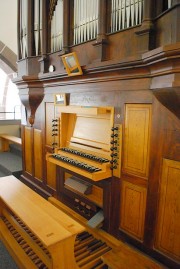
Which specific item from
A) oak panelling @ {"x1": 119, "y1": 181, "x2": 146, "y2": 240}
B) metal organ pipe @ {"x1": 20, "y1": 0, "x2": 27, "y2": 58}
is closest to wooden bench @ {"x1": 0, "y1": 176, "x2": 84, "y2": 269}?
oak panelling @ {"x1": 119, "y1": 181, "x2": 146, "y2": 240}

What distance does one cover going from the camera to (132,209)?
7.77 ft

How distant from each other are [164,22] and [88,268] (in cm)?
245

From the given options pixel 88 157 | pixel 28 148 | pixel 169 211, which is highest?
pixel 88 157

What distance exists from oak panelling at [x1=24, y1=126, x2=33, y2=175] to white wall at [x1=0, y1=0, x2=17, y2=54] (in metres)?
3.33

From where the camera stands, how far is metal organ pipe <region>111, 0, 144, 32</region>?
2.08 m

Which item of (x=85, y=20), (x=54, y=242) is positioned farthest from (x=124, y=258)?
(x=85, y=20)

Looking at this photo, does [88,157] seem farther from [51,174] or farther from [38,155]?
[38,155]

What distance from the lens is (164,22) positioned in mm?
1897

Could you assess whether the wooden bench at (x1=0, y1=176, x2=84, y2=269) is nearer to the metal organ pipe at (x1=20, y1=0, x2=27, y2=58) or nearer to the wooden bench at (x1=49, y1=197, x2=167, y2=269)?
the wooden bench at (x1=49, y1=197, x2=167, y2=269)

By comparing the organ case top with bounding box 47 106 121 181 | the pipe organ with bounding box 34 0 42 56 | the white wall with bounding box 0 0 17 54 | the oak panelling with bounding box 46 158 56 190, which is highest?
the white wall with bounding box 0 0 17 54

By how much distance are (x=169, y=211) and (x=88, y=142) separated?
134 centimetres

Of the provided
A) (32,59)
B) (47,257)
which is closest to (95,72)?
(32,59)

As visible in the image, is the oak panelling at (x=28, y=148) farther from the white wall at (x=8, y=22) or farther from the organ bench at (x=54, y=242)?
the white wall at (x=8, y=22)

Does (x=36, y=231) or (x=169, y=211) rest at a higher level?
(x=169, y=211)
